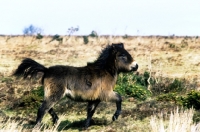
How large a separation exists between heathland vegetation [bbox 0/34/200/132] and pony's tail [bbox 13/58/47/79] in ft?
4.53

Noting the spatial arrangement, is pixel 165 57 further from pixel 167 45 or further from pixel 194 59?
pixel 167 45

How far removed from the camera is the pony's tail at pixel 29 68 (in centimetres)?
1115

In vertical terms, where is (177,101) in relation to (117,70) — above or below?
below

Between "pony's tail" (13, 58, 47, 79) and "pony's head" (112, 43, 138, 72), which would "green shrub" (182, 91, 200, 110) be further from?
"pony's tail" (13, 58, 47, 79)

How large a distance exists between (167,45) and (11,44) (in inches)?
622

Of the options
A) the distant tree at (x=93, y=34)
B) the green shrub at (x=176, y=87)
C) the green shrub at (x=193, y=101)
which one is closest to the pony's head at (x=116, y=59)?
the green shrub at (x=193, y=101)

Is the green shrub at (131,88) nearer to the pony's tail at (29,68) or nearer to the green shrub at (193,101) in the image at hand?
the green shrub at (193,101)

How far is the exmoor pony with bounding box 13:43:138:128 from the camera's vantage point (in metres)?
10.8

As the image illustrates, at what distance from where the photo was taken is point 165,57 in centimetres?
3241

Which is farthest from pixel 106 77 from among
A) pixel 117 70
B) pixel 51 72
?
pixel 51 72

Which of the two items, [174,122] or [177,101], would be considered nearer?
[174,122]

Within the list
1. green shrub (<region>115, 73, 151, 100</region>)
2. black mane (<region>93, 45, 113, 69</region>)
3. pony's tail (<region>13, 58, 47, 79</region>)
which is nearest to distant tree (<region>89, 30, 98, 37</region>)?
green shrub (<region>115, 73, 151, 100</region>)

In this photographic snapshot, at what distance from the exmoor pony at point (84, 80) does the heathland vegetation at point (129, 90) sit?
25.0 inches

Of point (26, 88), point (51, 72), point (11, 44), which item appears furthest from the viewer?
point (11, 44)
